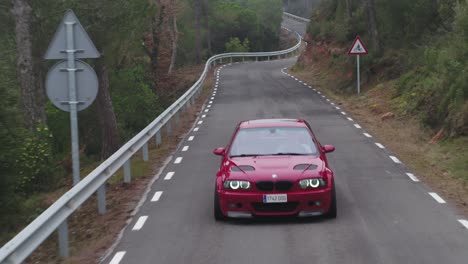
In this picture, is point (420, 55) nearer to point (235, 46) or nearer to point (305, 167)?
Result: point (305, 167)

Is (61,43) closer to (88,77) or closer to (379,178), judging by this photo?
(88,77)

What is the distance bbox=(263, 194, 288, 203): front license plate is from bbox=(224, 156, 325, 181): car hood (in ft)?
0.82

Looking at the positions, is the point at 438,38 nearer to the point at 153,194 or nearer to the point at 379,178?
the point at 379,178

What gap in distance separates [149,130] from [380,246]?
9621mm

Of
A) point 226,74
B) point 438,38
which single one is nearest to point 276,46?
point 226,74

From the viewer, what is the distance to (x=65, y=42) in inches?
436

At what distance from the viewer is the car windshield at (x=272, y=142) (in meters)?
12.2

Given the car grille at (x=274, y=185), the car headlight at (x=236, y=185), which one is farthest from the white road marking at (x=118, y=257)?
the car grille at (x=274, y=185)

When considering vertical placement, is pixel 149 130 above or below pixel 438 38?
below

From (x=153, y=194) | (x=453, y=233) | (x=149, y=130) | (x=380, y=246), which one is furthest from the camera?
(x=149, y=130)

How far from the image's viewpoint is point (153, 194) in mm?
13938

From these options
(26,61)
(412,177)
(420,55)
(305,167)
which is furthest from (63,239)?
(420,55)

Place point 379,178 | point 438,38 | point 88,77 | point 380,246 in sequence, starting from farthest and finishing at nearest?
1. point 438,38
2. point 379,178
3. point 88,77
4. point 380,246

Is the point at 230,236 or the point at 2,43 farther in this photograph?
the point at 2,43
